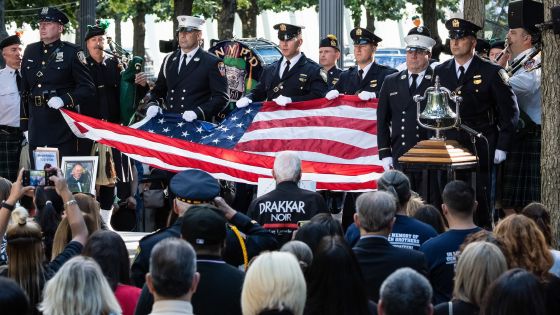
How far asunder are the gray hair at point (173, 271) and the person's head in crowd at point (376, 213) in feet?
5.19

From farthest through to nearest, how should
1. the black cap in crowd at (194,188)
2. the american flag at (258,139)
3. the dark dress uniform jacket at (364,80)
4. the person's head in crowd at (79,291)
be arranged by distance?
the dark dress uniform jacket at (364,80), the american flag at (258,139), the black cap in crowd at (194,188), the person's head in crowd at (79,291)

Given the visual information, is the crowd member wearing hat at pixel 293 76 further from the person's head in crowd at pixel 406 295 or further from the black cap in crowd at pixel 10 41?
the person's head in crowd at pixel 406 295

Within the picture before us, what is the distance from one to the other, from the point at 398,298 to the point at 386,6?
119 feet

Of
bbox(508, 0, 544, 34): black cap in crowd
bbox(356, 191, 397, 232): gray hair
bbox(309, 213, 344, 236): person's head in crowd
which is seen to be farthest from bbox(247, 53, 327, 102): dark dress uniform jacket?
bbox(356, 191, 397, 232): gray hair

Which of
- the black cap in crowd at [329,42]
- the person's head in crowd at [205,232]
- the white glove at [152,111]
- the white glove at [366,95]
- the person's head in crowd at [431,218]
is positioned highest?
the black cap in crowd at [329,42]

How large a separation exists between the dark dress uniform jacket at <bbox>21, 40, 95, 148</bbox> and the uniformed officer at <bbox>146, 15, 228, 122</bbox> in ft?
2.76

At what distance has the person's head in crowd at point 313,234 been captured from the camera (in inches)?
272

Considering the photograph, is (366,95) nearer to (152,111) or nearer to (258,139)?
(258,139)

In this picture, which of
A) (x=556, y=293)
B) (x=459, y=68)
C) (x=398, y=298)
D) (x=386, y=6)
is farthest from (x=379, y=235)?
(x=386, y=6)

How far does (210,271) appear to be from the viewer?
20.6ft

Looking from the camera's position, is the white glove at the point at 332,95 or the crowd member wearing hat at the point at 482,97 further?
the white glove at the point at 332,95

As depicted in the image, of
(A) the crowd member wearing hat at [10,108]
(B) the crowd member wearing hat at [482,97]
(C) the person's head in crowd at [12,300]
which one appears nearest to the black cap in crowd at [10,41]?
(A) the crowd member wearing hat at [10,108]

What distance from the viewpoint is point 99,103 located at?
564 inches

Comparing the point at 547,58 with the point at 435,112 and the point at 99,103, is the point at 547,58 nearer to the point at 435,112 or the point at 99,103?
the point at 435,112
